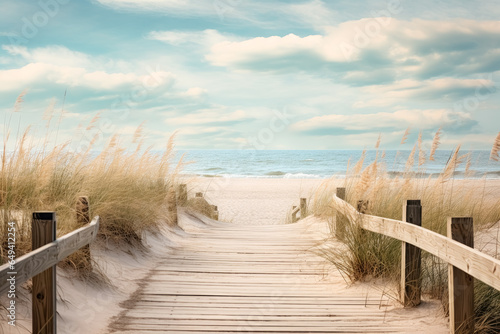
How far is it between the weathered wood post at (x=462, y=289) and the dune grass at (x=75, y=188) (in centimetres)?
330

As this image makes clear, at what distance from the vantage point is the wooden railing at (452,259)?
2811 mm

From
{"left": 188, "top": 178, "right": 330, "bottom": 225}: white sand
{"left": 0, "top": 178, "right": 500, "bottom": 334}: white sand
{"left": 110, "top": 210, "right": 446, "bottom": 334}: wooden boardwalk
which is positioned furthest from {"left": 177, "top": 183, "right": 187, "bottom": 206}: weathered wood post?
{"left": 110, "top": 210, "right": 446, "bottom": 334}: wooden boardwalk

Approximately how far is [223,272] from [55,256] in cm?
290

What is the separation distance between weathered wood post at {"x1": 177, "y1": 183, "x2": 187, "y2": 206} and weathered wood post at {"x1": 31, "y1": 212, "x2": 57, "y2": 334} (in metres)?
7.10

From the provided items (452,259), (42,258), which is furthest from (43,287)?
(452,259)

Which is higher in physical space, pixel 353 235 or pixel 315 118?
pixel 315 118

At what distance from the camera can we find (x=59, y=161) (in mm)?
5652

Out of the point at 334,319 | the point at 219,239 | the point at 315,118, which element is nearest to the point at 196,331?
the point at 334,319

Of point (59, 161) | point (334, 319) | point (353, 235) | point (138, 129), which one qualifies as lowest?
point (334, 319)

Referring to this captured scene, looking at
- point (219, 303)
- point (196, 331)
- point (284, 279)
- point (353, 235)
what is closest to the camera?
point (196, 331)

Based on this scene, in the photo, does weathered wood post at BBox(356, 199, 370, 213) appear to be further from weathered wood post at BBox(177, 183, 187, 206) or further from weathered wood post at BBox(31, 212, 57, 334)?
weathered wood post at BBox(177, 183, 187, 206)

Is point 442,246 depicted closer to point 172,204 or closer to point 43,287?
point 43,287

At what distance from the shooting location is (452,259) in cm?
320

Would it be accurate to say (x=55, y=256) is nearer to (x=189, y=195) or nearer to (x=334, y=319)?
(x=334, y=319)
